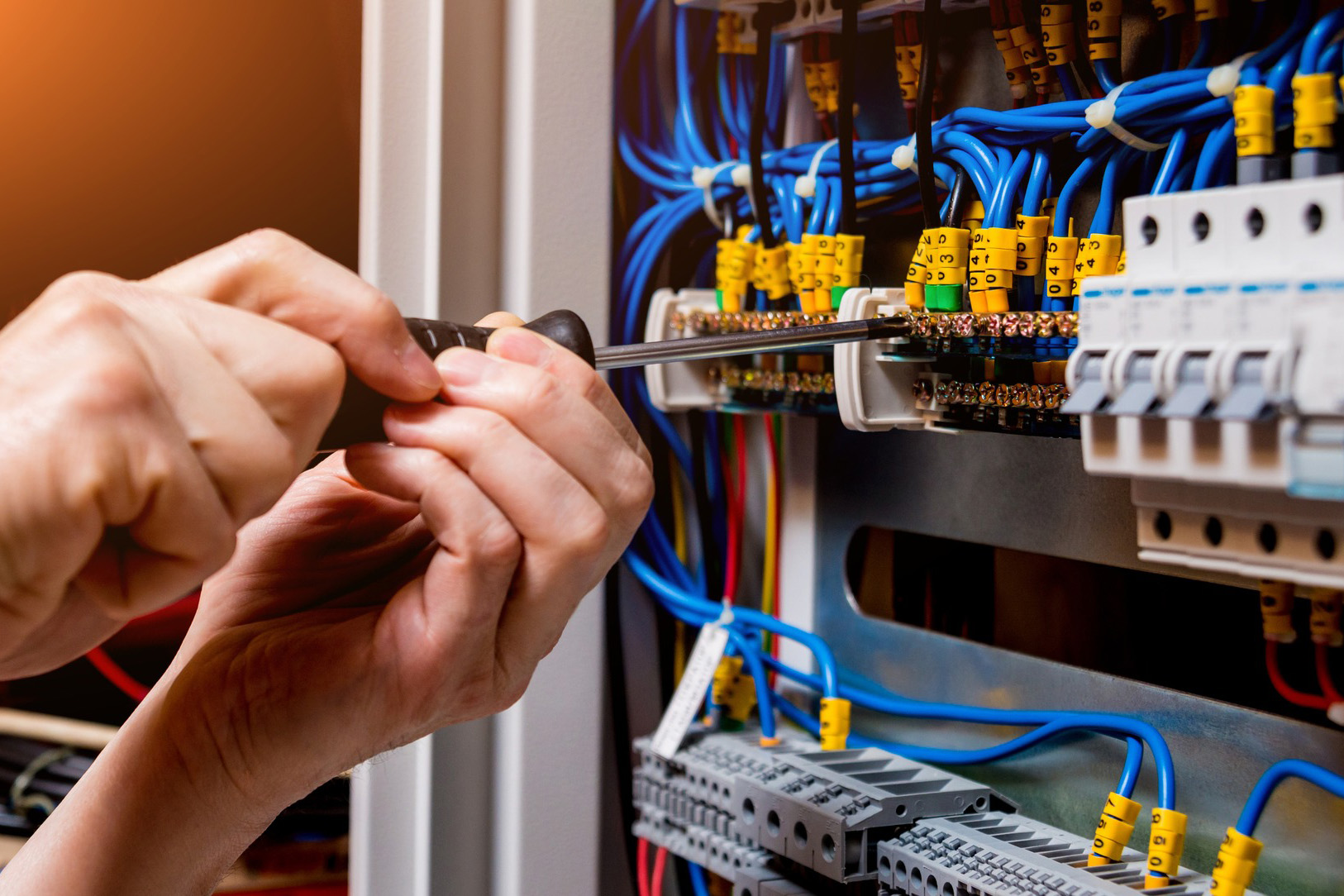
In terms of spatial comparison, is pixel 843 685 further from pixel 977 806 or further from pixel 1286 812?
pixel 1286 812

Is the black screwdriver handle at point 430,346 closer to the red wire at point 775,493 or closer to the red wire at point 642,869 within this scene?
the red wire at point 775,493

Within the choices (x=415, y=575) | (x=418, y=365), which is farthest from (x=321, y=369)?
(x=415, y=575)

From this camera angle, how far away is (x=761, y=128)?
3.30 ft

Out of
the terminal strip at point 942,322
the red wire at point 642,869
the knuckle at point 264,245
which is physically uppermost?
the knuckle at point 264,245

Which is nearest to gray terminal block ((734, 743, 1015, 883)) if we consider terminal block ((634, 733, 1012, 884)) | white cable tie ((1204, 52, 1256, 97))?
terminal block ((634, 733, 1012, 884))

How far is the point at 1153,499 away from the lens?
2.09 feet

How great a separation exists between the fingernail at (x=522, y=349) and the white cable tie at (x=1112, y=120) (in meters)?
0.40

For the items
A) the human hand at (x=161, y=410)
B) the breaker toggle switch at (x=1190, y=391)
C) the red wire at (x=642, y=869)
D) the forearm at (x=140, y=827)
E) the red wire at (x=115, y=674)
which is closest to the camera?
the human hand at (x=161, y=410)

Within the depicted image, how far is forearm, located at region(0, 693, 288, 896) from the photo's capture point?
2.24 ft

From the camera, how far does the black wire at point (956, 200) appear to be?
0.85 meters

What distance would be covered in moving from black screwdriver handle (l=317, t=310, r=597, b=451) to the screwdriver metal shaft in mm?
42

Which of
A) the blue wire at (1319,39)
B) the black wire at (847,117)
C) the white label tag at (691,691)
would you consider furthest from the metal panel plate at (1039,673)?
the blue wire at (1319,39)

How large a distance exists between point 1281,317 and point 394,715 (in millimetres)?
558

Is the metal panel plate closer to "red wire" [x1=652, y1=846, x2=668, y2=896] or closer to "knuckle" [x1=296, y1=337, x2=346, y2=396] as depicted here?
"red wire" [x1=652, y1=846, x2=668, y2=896]
